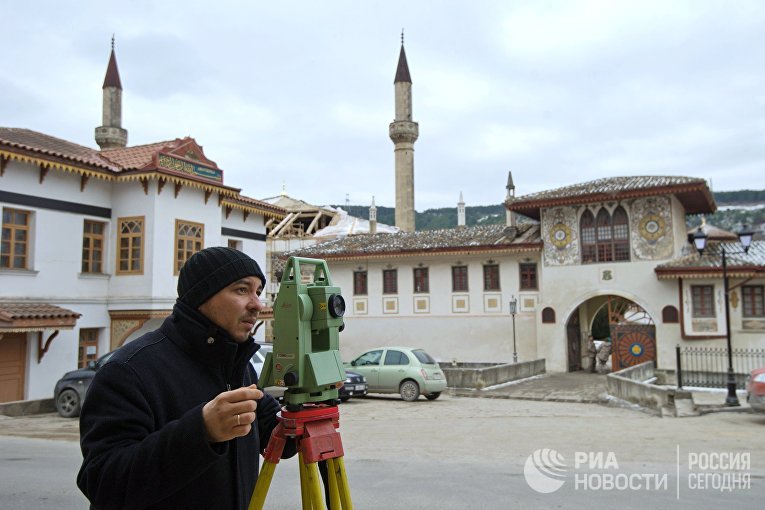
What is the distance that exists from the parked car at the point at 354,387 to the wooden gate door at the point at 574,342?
12576 millimetres

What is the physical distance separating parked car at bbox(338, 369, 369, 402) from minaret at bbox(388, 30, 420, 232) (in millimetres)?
28521

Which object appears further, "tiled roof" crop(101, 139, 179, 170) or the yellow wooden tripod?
"tiled roof" crop(101, 139, 179, 170)

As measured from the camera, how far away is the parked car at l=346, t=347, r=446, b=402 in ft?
53.8

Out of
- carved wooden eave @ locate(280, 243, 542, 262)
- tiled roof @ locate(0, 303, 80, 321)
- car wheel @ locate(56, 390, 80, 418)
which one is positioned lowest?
car wheel @ locate(56, 390, 80, 418)

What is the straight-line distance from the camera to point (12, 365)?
49.7 ft

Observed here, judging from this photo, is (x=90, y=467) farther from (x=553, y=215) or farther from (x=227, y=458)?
(x=553, y=215)

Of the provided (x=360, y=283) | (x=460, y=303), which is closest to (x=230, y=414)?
(x=460, y=303)

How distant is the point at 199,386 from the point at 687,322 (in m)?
24.0

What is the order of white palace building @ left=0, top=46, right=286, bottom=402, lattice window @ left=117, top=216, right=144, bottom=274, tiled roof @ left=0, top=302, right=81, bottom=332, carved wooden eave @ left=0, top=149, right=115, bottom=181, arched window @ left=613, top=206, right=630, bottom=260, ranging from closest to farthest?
tiled roof @ left=0, top=302, right=81, bottom=332 → carved wooden eave @ left=0, top=149, right=115, bottom=181 → white palace building @ left=0, top=46, right=286, bottom=402 → lattice window @ left=117, top=216, right=144, bottom=274 → arched window @ left=613, top=206, right=630, bottom=260

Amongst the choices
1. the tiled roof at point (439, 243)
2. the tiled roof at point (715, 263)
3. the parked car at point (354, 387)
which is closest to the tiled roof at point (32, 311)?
the parked car at point (354, 387)

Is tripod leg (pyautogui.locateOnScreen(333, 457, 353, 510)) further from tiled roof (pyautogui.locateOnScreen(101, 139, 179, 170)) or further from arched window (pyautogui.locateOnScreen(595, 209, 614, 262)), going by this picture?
arched window (pyautogui.locateOnScreen(595, 209, 614, 262))

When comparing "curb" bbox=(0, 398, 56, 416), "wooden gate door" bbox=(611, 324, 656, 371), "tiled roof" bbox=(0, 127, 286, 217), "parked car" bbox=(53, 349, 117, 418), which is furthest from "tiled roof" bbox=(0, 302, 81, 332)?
"wooden gate door" bbox=(611, 324, 656, 371)

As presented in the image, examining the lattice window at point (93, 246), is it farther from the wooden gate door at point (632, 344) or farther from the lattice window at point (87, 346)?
the wooden gate door at point (632, 344)

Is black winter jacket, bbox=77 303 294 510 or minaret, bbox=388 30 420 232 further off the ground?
minaret, bbox=388 30 420 232
